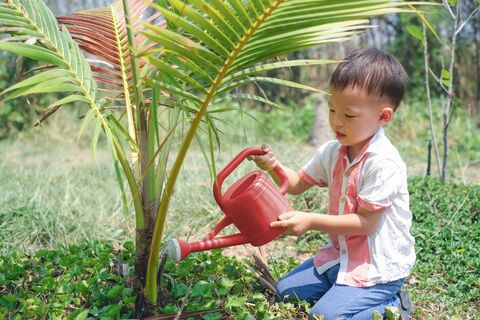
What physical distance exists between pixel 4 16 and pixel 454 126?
5.40 meters

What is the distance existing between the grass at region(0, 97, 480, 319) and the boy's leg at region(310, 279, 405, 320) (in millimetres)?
324

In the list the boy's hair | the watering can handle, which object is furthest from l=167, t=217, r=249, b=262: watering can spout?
the boy's hair

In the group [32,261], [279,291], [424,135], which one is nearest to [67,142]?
[424,135]

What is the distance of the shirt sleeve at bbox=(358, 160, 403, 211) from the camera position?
203 cm

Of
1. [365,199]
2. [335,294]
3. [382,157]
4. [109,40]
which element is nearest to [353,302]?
[335,294]

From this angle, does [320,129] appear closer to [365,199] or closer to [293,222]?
A: [365,199]

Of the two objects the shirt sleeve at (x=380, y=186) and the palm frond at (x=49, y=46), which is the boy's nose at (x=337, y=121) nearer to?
the shirt sleeve at (x=380, y=186)

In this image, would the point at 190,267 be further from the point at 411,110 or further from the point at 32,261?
the point at 411,110

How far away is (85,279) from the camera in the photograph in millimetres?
2275

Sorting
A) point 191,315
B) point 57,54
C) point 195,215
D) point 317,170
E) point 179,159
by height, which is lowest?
point 195,215

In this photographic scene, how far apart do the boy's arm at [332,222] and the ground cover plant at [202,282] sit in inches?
13.3

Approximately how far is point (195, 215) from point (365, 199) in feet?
6.02

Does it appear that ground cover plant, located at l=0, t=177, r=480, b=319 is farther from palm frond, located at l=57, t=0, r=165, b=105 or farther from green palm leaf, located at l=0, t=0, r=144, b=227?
palm frond, located at l=57, t=0, r=165, b=105

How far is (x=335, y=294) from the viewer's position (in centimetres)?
214
